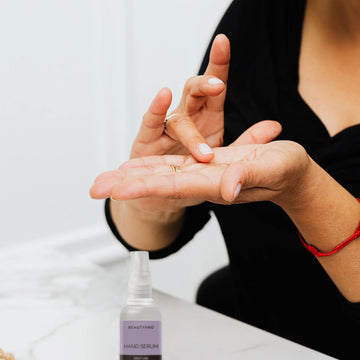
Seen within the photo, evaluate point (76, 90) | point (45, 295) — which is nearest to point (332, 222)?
point (45, 295)

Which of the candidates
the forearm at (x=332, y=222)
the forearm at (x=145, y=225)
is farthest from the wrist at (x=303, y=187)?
the forearm at (x=145, y=225)

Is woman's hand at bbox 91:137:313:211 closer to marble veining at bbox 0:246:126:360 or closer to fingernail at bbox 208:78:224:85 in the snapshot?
fingernail at bbox 208:78:224:85

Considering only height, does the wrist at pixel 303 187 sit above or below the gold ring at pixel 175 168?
below

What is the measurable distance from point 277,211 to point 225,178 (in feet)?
1.16

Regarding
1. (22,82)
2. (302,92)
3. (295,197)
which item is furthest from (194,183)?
(22,82)

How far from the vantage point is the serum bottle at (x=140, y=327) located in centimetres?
48

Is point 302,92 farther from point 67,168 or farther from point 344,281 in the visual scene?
point 67,168

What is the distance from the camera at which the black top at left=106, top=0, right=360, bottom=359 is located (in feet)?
2.67

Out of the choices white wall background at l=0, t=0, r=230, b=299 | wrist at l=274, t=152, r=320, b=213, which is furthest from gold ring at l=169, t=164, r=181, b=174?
white wall background at l=0, t=0, r=230, b=299

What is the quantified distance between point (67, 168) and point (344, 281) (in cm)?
89

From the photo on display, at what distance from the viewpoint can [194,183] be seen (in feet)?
1.71

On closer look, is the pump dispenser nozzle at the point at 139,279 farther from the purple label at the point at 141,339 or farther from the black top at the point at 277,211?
the black top at the point at 277,211

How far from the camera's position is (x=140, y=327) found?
48cm

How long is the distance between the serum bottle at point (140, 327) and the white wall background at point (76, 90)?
0.87 meters
